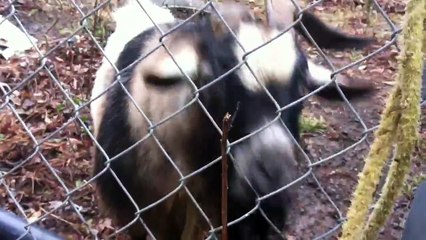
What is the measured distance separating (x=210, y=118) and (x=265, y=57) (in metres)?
0.22

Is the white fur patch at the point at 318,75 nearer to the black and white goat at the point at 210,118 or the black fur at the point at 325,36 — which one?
the black and white goat at the point at 210,118

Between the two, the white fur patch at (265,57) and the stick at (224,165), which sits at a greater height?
the stick at (224,165)

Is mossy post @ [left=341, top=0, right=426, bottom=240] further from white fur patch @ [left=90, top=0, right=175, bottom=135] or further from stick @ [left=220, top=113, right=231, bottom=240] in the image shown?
white fur patch @ [left=90, top=0, right=175, bottom=135]

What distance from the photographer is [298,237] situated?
2590 mm

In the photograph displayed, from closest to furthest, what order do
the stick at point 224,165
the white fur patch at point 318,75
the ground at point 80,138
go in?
the stick at point 224,165
the white fur patch at point 318,75
the ground at point 80,138

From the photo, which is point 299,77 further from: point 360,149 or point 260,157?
point 360,149

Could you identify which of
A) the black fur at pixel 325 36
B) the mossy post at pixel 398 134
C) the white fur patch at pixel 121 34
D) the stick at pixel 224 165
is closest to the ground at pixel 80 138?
the white fur patch at pixel 121 34

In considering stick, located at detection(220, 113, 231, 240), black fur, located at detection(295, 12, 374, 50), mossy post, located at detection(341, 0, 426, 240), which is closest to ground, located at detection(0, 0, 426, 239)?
black fur, located at detection(295, 12, 374, 50)

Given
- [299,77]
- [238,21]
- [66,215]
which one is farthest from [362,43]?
[66,215]

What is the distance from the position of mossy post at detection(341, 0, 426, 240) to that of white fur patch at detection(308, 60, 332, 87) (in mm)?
990

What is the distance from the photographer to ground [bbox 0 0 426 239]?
103 inches

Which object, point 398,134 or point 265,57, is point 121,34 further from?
point 398,134

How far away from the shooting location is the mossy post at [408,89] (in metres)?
0.96

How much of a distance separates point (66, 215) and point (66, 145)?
0.44 meters
